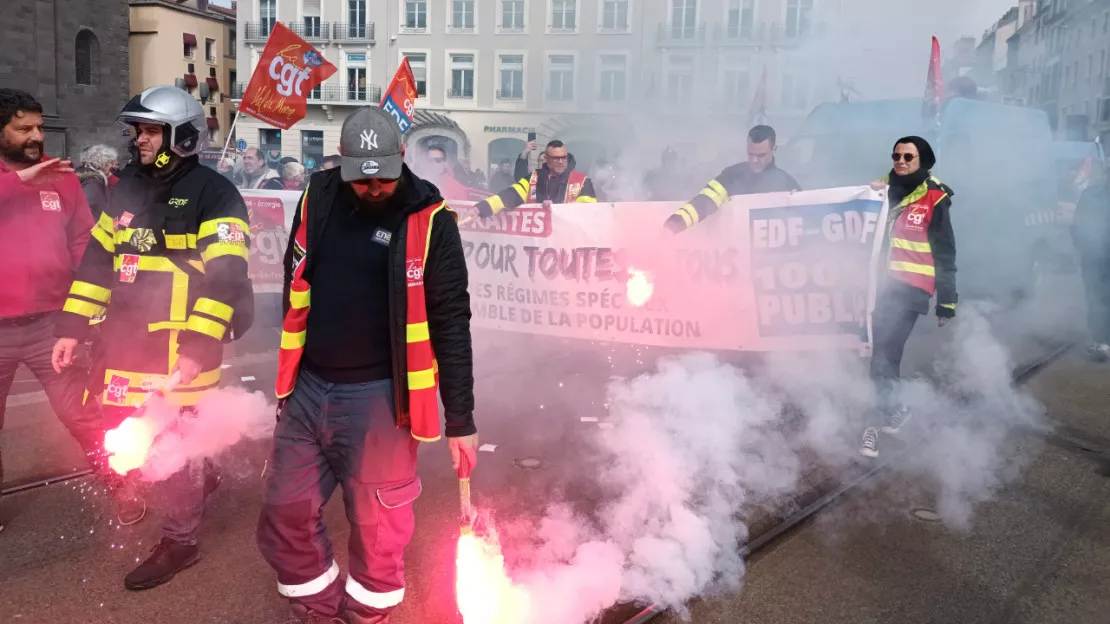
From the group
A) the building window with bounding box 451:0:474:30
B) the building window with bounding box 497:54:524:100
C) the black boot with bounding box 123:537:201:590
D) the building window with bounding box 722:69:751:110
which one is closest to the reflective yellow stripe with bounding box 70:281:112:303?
the black boot with bounding box 123:537:201:590

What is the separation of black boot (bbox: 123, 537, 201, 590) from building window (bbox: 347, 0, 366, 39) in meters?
37.5

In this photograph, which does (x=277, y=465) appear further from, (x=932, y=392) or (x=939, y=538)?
(x=932, y=392)

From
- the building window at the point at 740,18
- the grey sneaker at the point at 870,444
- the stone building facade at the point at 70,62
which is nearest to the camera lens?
the grey sneaker at the point at 870,444

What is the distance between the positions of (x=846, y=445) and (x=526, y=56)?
33.2 metres

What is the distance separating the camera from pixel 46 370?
385 cm

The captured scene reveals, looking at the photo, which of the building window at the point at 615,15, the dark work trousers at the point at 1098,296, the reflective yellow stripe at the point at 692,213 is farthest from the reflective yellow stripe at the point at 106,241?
the building window at the point at 615,15

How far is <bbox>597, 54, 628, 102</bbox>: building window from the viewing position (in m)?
31.5

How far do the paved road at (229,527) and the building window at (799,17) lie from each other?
12574 mm

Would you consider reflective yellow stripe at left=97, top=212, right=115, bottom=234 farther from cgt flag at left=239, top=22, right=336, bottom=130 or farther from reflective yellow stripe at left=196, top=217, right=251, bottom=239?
cgt flag at left=239, top=22, right=336, bottom=130

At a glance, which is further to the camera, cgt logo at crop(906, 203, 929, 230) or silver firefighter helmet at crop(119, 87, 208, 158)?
cgt logo at crop(906, 203, 929, 230)

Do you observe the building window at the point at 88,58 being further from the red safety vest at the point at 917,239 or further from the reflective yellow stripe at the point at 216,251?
the red safety vest at the point at 917,239

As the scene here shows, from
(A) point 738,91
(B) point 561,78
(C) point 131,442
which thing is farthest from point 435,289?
(B) point 561,78

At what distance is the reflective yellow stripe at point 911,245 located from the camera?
521 centimetres

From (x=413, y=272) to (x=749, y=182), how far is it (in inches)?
152
